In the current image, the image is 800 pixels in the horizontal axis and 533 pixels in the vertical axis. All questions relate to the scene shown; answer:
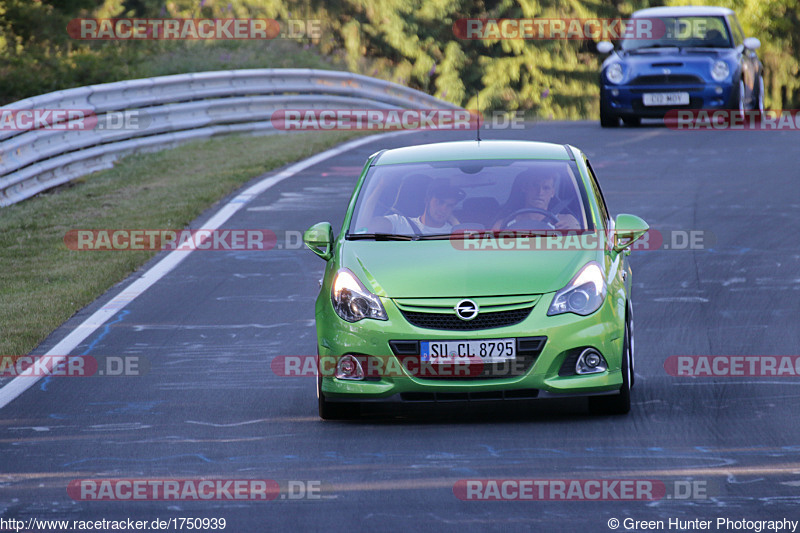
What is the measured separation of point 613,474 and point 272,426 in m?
2.08

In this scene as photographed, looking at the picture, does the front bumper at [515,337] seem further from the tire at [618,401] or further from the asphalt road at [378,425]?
the asphalt road at [378,425]

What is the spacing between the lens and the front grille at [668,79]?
2191cm

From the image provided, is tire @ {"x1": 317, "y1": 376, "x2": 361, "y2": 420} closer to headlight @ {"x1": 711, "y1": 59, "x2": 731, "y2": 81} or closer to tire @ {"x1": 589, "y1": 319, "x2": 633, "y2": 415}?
tire @ {"x1": 589, "y1": 319, "x2": 633, "y2": 415}

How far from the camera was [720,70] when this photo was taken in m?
21.9

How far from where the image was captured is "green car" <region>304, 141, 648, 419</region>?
7766 mm

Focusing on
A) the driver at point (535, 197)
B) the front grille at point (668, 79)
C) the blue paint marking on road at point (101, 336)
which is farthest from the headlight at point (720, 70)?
the driver at point (535, 197)

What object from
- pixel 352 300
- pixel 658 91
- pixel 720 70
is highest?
pixel 352 300

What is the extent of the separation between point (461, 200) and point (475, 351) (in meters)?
1.44

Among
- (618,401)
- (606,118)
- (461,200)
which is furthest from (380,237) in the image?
(606,118)

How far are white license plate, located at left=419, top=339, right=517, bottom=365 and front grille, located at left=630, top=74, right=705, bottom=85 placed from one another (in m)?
14.9

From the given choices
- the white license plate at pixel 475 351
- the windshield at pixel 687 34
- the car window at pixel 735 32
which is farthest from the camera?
the car window at pixel 735 32

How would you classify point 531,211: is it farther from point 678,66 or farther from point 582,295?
point 678,66

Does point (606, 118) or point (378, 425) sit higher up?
point (378, 425)

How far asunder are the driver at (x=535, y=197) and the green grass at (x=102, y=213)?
3611 mm
